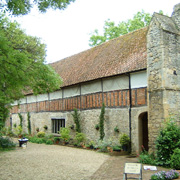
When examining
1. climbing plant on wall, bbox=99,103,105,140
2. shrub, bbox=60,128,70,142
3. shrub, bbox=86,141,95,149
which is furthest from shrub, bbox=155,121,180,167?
shrub, bbox=60,128,70,142

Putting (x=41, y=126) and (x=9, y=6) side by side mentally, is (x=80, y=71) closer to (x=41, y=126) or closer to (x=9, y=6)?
(x=41, y=126)

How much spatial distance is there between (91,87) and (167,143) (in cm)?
665

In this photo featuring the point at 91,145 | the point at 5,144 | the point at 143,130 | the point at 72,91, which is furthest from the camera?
the point at 72,91

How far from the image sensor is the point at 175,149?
9.61 metres

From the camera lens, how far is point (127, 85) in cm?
1297

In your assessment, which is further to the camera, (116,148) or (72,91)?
(72,91)

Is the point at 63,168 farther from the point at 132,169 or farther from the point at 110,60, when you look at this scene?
the point at 110,60

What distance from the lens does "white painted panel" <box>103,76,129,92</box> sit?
13.1 meters

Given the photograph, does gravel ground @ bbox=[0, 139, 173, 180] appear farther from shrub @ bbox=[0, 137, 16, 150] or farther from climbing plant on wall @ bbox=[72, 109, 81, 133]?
climbing plant on wall @ bbox=[72, 109, 81, 133]

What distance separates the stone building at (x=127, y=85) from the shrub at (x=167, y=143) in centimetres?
57

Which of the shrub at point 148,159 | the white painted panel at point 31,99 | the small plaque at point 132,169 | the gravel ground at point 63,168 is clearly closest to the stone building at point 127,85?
the shrub at point 148,159

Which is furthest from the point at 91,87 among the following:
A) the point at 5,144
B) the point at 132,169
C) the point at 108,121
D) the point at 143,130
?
the point at 132,169

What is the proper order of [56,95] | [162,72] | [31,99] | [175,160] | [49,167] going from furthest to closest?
[31,99], [56,95], [162,72], [49,167], [175,160]

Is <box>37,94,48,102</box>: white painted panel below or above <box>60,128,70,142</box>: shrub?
above
